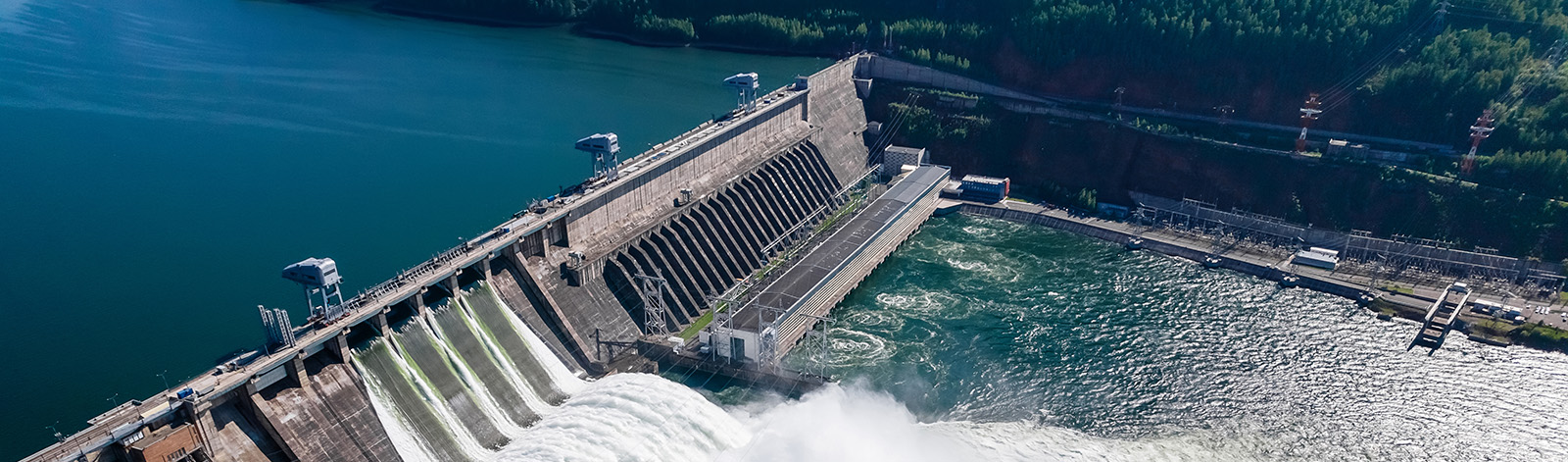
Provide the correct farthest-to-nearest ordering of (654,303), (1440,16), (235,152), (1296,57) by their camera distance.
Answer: (1296,57), (1440,16), (235,152), (654,303)

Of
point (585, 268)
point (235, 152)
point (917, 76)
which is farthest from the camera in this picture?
Answer: point (917, 76)

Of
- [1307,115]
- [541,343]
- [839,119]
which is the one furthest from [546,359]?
[1307,115]

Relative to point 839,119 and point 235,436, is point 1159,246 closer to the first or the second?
point 839,119

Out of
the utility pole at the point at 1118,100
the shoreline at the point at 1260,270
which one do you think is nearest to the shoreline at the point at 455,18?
the utility pole at the point at 1118,100

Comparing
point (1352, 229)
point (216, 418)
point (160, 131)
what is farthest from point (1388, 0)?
point (160, 131)

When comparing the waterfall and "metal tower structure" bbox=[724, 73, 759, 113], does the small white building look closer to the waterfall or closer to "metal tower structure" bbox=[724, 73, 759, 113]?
"metal tower structure" bbox=[724, 73, 759, 113]

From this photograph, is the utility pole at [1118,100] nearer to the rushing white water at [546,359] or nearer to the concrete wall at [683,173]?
the concrete wall at [683,173]
